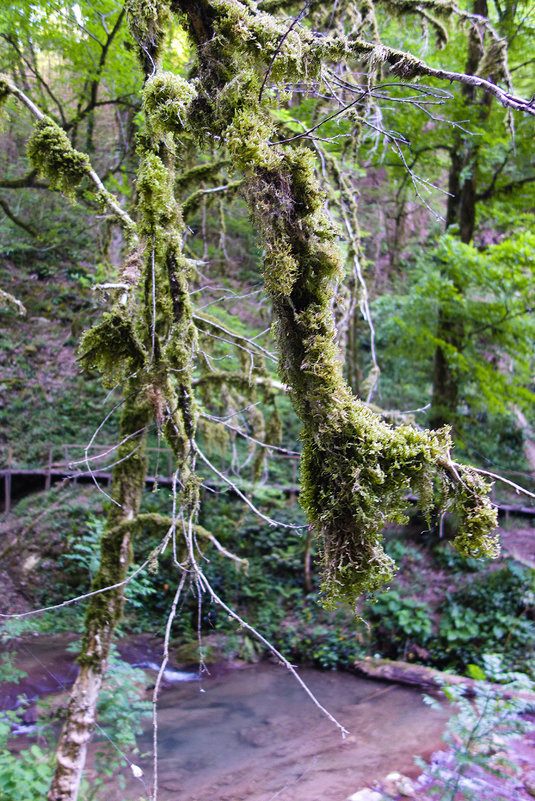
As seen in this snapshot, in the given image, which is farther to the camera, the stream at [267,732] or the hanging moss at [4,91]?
the stream at [267,732]

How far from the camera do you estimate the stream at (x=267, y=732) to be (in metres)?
5.50

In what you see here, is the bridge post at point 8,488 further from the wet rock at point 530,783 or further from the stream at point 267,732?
the wet rock at point 530,783

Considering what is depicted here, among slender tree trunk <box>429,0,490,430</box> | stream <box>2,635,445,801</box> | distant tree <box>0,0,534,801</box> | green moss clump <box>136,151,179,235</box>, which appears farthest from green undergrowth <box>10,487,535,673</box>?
distant tree <box>0,0,534,801</box>

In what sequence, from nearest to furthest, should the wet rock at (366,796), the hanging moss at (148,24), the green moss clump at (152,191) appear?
the green moss clump at (152,191), the hanging moss at (148,24), the wet rock at (366,796)

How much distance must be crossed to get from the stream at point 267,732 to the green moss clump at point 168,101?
564 cm

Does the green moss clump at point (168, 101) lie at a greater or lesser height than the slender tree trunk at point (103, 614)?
greater

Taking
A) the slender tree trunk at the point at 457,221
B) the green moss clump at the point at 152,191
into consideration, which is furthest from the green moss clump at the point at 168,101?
the slender tree trunk at the point at 457,221

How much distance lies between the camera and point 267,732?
6875mm

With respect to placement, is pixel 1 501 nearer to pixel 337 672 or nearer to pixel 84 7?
pixel 337 672

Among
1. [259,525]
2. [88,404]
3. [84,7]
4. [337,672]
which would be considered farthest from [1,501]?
[84,7]

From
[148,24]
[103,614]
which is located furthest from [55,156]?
[103,614]

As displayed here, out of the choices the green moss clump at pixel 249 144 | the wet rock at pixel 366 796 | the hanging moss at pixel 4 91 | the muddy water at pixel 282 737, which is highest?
the hanging moss at pixel 4 91

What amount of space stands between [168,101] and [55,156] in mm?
1174

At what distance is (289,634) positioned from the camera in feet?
31.0
